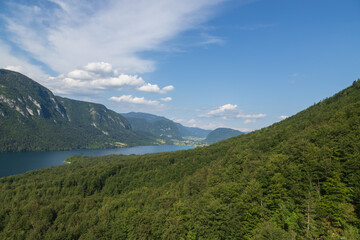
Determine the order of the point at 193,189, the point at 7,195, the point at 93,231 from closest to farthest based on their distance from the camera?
the point at 93,231 → the point at 193,189 → the point at 7,195

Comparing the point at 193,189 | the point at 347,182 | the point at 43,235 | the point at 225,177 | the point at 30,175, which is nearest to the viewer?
the point at 347,182

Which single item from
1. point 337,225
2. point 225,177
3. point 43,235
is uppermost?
point 337,225

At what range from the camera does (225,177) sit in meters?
71.1

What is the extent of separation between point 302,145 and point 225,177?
96.5 feet

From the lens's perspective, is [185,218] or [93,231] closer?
[185,218]

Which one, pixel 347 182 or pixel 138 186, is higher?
pixel 347 182

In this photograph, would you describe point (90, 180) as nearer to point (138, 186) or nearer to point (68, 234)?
point (138, 186)

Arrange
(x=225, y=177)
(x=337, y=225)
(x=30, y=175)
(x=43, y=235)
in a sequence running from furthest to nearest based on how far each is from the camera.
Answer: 1. (x=30, y=175)
2. (x=43, y=235)
3. (x=225, y=177)
4. (x=337, y=225)

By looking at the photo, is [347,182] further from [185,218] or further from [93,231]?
[93,231]

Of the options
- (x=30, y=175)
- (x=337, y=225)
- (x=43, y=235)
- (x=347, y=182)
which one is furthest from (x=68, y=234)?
(x=30, y=175)

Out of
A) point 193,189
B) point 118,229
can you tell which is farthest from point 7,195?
point 193,189

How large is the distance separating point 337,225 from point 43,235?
107 m

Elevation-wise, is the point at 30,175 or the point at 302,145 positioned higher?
the point at 302,145

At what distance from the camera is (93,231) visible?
66625mm
